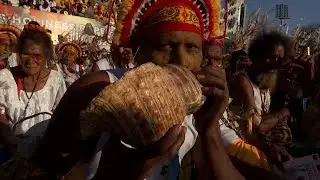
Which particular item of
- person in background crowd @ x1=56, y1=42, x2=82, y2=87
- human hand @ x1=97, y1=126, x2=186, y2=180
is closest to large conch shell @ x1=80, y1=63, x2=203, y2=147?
human hand @ x1=97, y1=126, x2=186, y2=180

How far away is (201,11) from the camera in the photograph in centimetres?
209

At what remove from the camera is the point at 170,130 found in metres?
1.32

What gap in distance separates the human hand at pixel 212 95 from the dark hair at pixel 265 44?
3126 millimetres

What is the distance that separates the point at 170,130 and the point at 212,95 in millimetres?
355

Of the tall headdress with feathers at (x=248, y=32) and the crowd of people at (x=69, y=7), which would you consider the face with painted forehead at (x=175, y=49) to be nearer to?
the tall headdress with feathers at (x=248, y=32)

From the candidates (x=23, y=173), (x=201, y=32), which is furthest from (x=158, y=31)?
(x=23, y=173)

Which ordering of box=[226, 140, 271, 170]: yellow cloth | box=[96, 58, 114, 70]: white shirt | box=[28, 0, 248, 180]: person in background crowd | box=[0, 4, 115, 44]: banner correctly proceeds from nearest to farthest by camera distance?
box=[28, 0, 248, 180]: person in background crowd < box=[226, 140, 271, 170]: yellow cloth < box=[96, 58, 114, 70]: white shirt < box=[0, 4, 115, 44]: banner

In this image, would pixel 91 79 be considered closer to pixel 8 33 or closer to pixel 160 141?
pixel 160 141

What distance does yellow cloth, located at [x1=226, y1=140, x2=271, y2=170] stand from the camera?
2.17 meters

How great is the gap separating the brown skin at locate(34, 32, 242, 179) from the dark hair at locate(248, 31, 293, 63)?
292 cm

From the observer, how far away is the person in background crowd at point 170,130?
4.54 ft

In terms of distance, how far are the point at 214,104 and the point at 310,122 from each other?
2.43 metres

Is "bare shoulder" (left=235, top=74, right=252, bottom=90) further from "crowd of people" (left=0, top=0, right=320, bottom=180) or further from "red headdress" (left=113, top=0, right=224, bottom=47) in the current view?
"red headdress" (left=113, top=0, right=224, bottom=47)

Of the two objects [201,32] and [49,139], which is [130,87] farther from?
[201,32]
